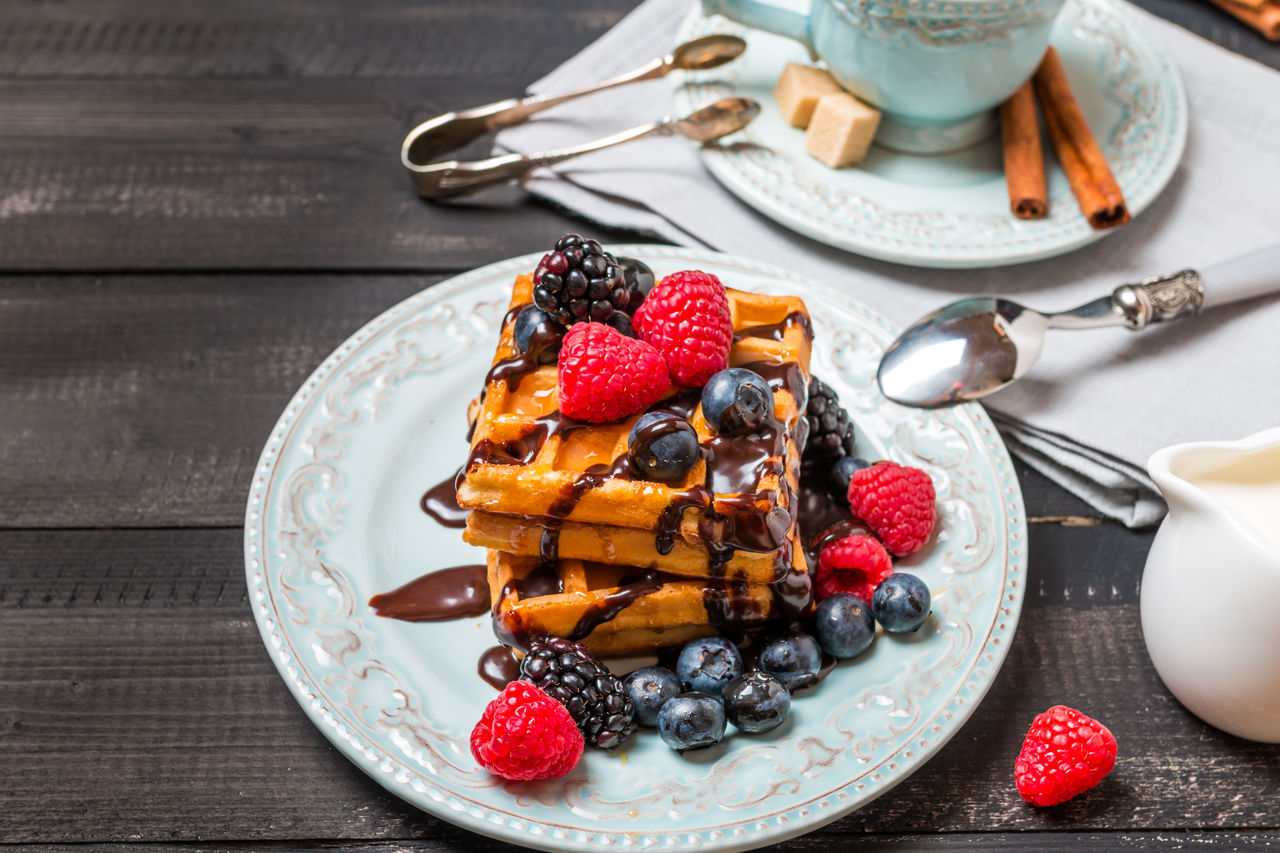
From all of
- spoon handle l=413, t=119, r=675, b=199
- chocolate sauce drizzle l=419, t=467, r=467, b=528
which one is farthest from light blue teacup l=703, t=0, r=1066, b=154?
chocolate sauce drizzle l=419, t=467, r=467, b=528

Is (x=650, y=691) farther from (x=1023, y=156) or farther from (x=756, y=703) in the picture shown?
(x=1023, y=156)

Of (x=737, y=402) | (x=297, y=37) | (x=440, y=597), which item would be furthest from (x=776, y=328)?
(x=297, y=37)

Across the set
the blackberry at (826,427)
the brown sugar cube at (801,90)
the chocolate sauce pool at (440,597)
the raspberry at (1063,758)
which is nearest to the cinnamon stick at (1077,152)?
the brown sugar cube at (801,90)

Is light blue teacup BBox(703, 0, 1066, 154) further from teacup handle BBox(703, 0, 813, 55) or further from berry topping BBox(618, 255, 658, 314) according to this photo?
berry topping BBox(618, 255, 658, 314)

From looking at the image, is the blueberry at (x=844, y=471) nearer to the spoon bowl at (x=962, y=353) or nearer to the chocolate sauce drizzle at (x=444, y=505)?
the spoon bowl at (x=962, y=353)

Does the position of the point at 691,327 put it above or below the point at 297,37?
above

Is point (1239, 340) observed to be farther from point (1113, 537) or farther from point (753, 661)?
point (753, 661)
